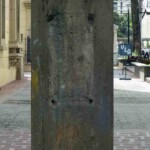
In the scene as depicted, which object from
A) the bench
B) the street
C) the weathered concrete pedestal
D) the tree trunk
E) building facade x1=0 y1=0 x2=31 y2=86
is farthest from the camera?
the tree trunk

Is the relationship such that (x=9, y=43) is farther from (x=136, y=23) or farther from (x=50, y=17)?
(x=50, y=17)

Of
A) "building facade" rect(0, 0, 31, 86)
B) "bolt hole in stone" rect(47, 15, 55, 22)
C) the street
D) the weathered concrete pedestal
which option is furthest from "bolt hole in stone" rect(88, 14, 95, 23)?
"building facade" rect(0, 0, 31, 86)

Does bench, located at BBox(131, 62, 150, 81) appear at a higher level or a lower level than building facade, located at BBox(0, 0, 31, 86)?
lower

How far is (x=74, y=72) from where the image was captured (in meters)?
1.90

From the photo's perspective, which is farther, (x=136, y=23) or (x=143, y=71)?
(x=136, y=23)

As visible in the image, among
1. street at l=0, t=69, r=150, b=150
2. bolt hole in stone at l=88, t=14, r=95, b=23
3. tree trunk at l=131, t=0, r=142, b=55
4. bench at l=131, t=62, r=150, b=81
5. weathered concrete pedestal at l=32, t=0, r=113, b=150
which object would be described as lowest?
street at l=0, t=69, r=150, b=150

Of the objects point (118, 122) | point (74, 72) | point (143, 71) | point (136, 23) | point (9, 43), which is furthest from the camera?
point (136, 23)

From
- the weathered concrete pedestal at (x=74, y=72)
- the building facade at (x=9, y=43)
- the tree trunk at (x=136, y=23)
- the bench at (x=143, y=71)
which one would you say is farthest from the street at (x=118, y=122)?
the tree trunk at (x=136, y=23)

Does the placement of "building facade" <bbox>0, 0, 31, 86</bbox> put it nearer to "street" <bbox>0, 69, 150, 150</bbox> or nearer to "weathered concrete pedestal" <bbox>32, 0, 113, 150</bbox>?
"street" <bbox>0, 69, 150, 150</bbox>

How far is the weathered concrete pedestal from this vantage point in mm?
1898

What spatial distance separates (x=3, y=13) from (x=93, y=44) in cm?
1762

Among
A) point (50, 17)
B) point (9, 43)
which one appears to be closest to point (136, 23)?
point (9, 43)

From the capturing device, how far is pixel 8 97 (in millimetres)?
14172

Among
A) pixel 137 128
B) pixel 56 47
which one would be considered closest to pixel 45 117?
pixel 56 47
